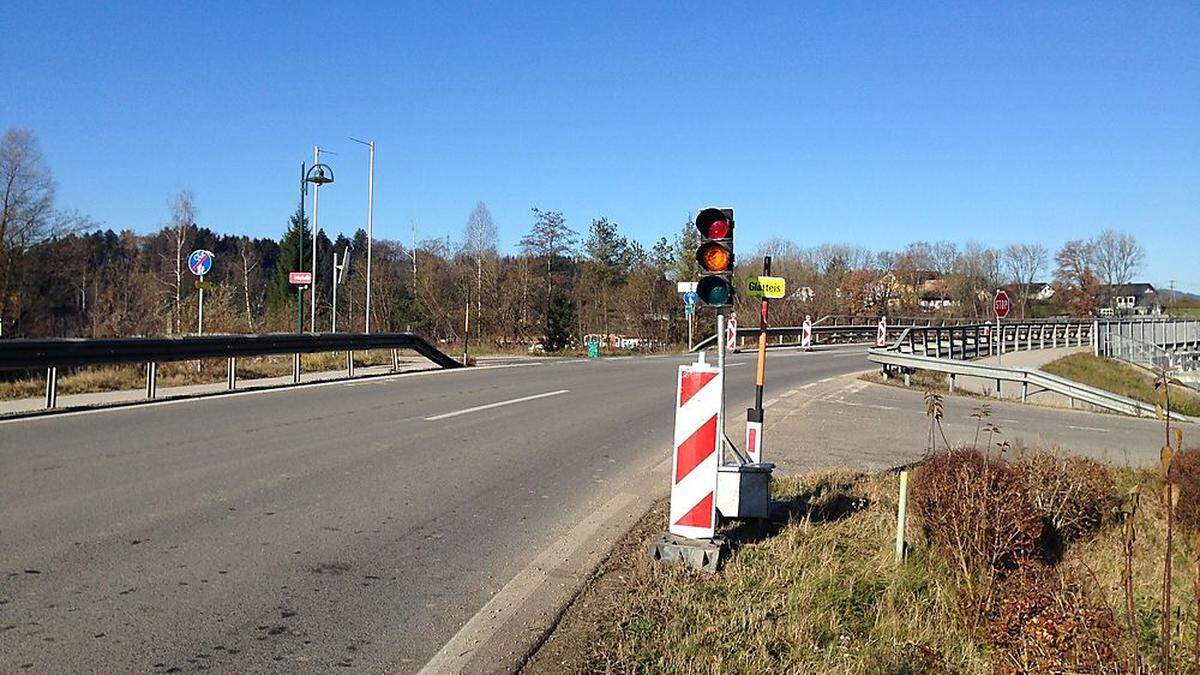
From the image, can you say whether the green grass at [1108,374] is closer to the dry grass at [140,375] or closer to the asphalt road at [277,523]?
the dry grass at [140,375]

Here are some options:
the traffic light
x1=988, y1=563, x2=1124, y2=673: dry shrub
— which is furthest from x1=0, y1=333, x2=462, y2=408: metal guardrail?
x1=988, y1=563, x2=1124, y2=673: dry shrub

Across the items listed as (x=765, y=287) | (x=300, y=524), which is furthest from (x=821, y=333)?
(x=300, y=524)

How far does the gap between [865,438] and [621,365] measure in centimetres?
1748

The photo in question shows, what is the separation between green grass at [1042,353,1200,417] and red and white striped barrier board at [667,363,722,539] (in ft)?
95.3

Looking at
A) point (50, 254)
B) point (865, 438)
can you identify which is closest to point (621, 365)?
point (865, 438)

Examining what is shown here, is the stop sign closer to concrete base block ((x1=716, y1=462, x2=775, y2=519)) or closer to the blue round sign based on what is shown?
the blue round sign

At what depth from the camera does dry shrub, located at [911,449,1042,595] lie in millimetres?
6266

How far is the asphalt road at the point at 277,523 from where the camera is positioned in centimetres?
479

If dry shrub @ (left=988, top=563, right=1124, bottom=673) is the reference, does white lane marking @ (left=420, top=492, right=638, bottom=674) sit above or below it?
below

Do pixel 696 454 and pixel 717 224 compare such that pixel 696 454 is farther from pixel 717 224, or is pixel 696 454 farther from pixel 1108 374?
pixel 1108 374

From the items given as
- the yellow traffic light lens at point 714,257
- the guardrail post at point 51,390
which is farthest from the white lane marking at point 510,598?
the guardrail post at point 51,390

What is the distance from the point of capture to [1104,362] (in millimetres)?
40938

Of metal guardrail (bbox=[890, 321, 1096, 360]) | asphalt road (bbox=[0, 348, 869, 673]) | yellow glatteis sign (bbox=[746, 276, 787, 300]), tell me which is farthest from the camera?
metal guardrail (bbox=[890, 321, 1096, 360])

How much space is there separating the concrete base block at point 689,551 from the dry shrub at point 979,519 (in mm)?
1526
